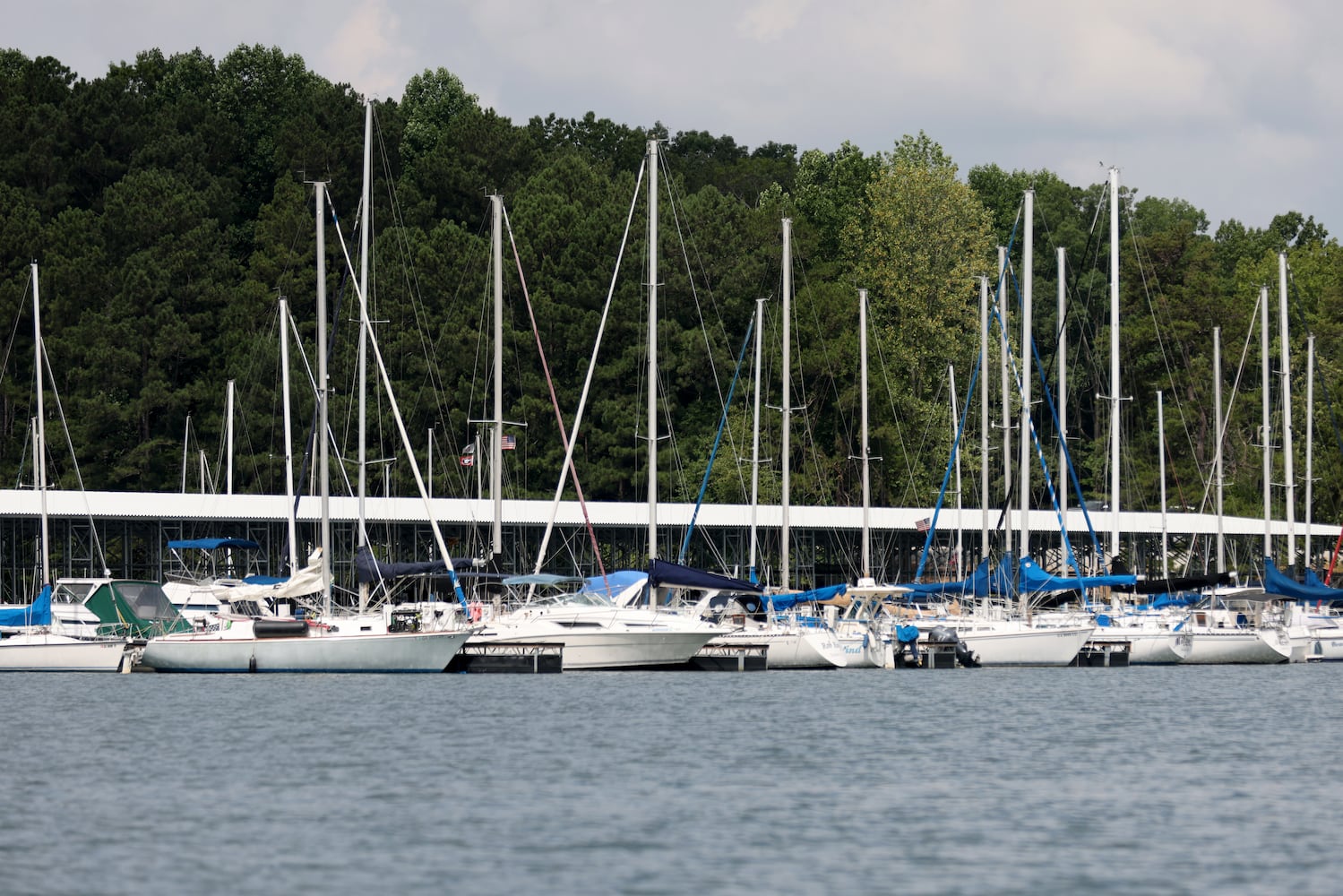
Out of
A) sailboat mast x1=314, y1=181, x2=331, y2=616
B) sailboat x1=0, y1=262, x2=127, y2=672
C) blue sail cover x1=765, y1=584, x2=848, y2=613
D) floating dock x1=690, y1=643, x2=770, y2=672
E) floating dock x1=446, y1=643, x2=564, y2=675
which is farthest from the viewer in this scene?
blue sail cover x1=765, y1=584, x2=848, y2=613

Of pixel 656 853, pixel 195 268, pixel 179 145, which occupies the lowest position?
pixel 656 853

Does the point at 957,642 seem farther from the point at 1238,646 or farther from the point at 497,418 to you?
the point at 497,418

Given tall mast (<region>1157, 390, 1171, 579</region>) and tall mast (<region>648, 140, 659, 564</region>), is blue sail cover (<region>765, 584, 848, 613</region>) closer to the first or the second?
tall mast (<region>648, 140, 659, 564</region>)

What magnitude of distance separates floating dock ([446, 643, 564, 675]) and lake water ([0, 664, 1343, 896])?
41.1 inches

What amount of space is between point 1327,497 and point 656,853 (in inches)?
3218

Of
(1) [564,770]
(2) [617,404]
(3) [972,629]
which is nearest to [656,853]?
(1) [564,770]

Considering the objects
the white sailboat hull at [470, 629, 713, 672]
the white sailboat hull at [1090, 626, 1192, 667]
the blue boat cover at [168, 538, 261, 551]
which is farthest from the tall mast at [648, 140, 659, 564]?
the blue boat cover at [168, 538, 261, 551]

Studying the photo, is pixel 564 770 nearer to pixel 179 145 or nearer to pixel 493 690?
pixel 493 690

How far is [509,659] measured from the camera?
51.2 meters

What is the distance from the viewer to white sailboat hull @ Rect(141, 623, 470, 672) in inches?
1934

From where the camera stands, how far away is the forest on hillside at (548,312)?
325 ft

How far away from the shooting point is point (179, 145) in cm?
11612

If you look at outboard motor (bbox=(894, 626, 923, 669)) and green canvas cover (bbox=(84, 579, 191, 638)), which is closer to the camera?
outboard motor (bbox=(894, 626, 923, 669))

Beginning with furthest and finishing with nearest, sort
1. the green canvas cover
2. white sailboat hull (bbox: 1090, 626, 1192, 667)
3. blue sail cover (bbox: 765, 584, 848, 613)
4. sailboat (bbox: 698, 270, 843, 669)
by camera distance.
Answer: white sailboat hull (bbox: 1090, 626, 1192, 667) < the green canvas cover < blue sail cover (bbox: 765, 584, 848, 613) < sailboat (bbox: 698, 270, 843, 669)
